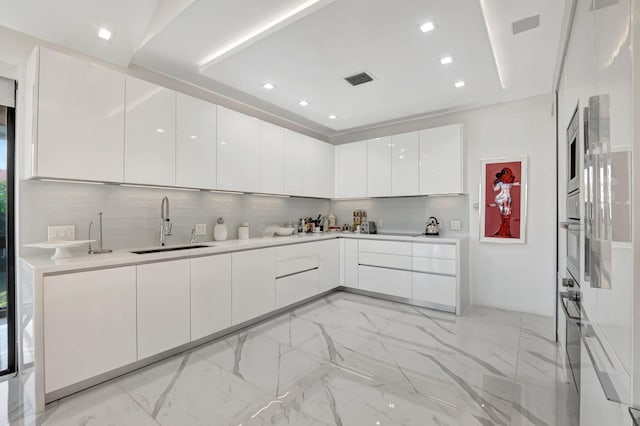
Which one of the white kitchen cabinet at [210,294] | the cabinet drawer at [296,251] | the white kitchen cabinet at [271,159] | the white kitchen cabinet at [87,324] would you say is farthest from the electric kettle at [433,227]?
the white kitchen cabinet at [87,324]

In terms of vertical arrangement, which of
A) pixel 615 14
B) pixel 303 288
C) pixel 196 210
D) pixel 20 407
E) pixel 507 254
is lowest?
pixel 20 407

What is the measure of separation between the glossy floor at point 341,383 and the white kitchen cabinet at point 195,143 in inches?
64.2

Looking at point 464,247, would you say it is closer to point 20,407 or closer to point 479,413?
point 479,413

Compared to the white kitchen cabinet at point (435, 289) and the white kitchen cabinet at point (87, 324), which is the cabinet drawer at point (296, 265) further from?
the white kitchen cabinet at point (87, 324)

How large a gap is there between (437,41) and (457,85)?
1.01 meters

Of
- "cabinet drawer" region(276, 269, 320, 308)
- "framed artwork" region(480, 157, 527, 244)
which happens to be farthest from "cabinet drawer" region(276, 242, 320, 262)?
"framed artwork" region(480, 157, 527, 244)

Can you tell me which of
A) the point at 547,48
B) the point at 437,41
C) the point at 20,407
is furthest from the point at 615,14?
the point at 20,407

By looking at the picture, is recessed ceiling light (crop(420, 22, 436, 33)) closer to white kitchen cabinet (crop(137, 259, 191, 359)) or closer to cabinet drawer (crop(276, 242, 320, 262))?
cabinet drawer (crop(276, 242, 320, 262))

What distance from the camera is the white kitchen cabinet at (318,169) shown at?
440cm

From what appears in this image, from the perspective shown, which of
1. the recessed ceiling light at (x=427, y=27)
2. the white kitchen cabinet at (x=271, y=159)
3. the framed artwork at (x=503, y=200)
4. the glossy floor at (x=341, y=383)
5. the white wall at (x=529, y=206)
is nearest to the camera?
the glossy floor at (x=341, y=383)

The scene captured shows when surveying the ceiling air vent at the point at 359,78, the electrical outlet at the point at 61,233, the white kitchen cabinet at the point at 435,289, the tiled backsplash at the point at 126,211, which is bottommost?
the white kitchen cabinet at the point at 435,289

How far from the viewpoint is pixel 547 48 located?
8.30 feet

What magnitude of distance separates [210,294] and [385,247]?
236 centimetres

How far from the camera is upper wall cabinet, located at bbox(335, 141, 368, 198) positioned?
15.2ft
